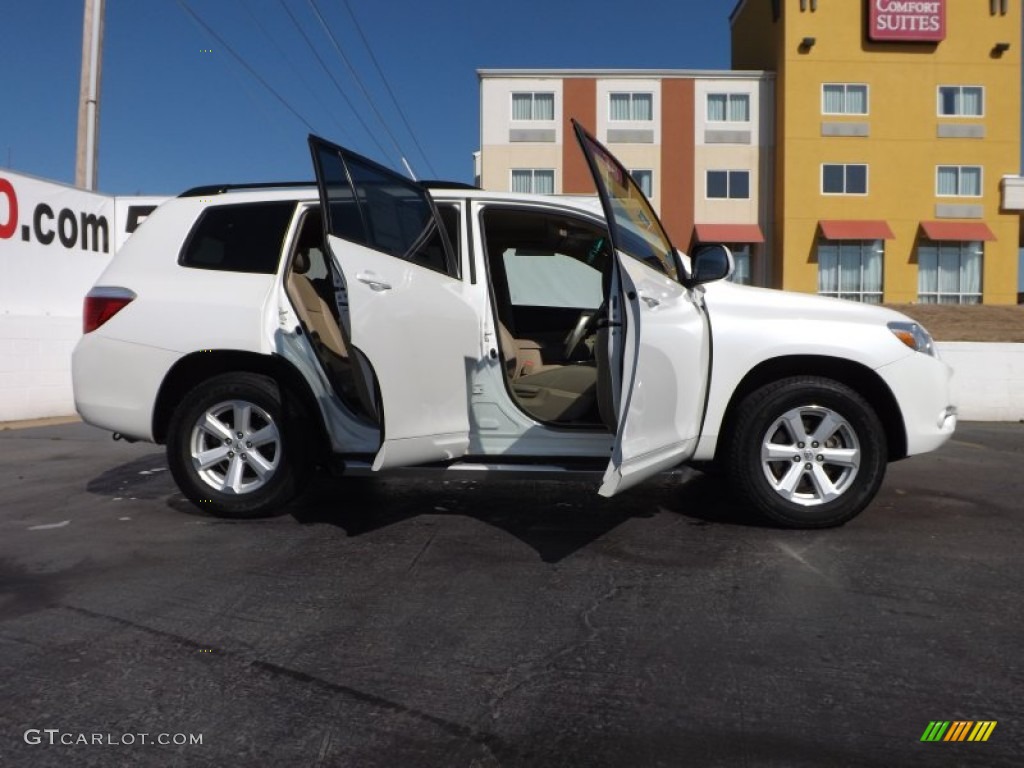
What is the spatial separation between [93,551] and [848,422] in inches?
157

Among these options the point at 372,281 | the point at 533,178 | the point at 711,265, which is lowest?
the point at 372,281

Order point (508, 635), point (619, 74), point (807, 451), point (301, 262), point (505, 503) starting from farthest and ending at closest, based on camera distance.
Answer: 1. point (619, 74)
2. point (505, 503)
3. point (301, 262)
4. point (807, 451)
5. point (508, 635)

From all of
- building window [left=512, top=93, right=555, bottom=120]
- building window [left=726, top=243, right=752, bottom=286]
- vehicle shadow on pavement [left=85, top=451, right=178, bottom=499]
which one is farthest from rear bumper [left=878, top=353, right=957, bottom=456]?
building window [left=512, top=93, right=555, bottom=120]

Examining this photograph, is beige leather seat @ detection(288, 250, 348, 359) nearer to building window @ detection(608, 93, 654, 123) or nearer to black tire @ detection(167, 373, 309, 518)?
black tire @ detection(167, 373, 309, 518)

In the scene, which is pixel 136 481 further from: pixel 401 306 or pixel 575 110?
pixel 575 110

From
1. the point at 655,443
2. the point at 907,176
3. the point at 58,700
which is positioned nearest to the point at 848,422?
A: the point at 655,443

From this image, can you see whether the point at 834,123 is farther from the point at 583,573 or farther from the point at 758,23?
the point at 583,573

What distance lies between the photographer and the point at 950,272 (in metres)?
32.6

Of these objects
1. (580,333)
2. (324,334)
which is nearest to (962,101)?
(580,333)

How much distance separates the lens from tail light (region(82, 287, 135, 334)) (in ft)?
15.5

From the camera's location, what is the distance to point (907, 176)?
31.9 metres

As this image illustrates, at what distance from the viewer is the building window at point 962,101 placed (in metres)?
31.7

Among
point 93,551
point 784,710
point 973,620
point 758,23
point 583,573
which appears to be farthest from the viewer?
point 758,23

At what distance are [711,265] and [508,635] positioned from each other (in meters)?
2.25
